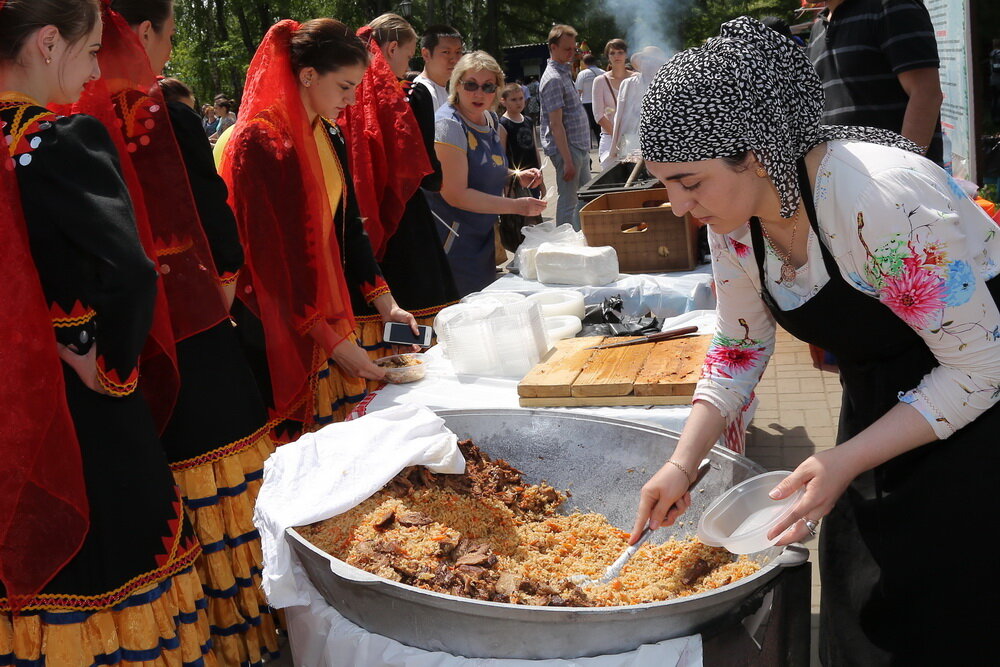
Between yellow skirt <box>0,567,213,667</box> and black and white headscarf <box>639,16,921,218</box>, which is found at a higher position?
black and white headscarf <box>639,16,921,218</box>

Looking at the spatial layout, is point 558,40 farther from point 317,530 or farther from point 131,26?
point 317,530

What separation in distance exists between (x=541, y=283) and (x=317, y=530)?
2241 mm

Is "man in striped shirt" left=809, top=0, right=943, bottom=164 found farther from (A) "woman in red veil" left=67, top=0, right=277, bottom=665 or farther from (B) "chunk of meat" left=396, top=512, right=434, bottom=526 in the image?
(B) "chunk of meat" left=396, top=512, right=434, bottom=526

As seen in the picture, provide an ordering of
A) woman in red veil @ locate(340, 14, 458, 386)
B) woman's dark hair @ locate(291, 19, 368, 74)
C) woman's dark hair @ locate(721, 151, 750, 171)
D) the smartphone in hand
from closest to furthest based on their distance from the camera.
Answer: woman's dark hair @ locate(721, 151, 750, 171), woman's dark hair @ locate(291, 19, 368, 74), the smartphone in hand, woman in red veil @ locate(340, 14, 458, 386)

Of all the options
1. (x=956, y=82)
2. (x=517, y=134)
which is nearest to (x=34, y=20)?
(x=956, y=82)

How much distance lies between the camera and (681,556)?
65.7 inches

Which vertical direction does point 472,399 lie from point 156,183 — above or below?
below

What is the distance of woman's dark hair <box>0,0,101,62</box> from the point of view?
5.44ft

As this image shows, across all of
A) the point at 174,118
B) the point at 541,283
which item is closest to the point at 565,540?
the point at 174,118

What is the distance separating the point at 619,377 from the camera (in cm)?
242

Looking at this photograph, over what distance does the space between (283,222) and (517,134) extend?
4.98 meters

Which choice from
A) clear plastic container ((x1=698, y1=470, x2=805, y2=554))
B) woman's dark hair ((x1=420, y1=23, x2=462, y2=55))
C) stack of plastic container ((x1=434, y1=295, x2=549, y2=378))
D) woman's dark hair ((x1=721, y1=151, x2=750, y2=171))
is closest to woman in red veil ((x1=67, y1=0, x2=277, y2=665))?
stack of plastic container ((x1=434, y1=295, x2=549, y2=378))

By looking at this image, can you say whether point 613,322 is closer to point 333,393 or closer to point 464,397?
point 464,397

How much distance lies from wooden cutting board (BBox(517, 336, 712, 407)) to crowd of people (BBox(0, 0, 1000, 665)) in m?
0.55
